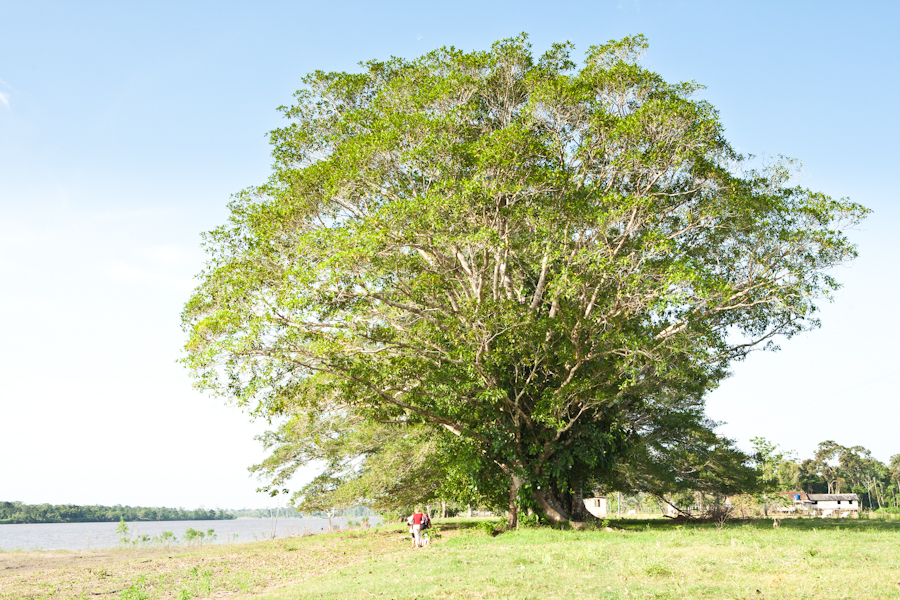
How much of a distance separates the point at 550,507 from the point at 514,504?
1073 millimetres

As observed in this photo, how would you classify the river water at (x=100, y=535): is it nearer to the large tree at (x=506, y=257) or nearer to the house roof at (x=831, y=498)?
the large tree at (x=506, y=257)

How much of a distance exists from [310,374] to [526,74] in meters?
10.2

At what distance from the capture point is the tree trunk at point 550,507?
17.7 metres

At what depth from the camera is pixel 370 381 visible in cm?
1480

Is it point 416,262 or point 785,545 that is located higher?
point 416,262

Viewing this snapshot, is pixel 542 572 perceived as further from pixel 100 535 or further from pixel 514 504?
pixel 100 535

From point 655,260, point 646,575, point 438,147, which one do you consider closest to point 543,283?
point 655,260

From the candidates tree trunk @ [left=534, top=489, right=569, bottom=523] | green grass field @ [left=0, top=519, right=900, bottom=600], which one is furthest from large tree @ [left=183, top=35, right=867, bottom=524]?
green grass field @ [left=0, top=519, right=900, bottom=600]

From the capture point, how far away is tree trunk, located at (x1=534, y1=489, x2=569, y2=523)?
58.2 feet

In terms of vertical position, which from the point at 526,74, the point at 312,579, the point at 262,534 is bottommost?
the point at 262,534

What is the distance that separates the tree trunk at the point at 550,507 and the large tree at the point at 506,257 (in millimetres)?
103

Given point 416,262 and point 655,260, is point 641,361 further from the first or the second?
point 416,262

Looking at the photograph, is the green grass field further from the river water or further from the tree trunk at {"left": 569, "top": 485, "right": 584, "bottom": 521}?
the river water

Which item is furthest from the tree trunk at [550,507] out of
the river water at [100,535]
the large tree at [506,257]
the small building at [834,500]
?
the small building at [834,500]
